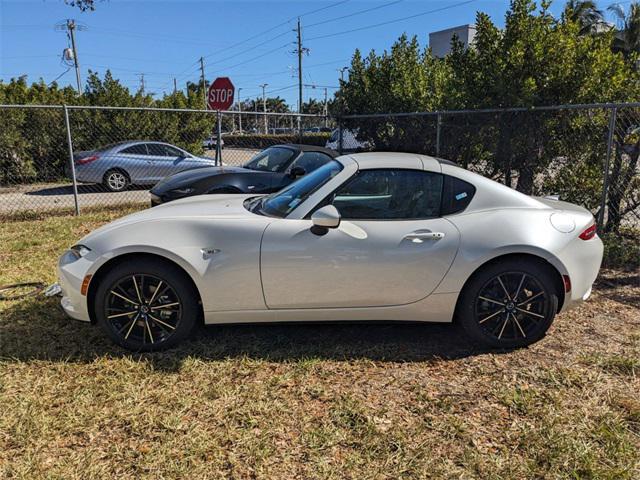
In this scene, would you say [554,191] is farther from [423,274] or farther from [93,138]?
[93,138]

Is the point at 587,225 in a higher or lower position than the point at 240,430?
higher

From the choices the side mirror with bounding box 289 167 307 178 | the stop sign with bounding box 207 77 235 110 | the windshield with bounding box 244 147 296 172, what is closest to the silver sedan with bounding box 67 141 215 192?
the stop sign with bounding box 207 77 235 110

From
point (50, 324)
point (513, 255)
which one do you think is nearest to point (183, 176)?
point (50, 324)

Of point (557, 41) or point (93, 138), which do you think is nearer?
point (557, 41)

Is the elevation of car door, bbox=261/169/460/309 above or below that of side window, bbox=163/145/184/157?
below

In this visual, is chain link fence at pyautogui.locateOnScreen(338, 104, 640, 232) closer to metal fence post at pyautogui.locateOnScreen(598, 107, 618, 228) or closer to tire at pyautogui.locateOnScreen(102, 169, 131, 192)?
metal fence post at pyautogui.locateOnScreen(598, 107, 618, 228)

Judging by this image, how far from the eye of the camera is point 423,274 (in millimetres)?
3438

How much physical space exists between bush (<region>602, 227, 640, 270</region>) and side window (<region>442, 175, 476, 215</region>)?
126 inches

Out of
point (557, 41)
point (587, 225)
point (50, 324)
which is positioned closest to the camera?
→ point (587, 225)

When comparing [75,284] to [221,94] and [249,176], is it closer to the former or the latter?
[249,176]

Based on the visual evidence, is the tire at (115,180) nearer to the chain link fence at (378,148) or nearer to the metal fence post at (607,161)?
the chain link fence at (378,148)

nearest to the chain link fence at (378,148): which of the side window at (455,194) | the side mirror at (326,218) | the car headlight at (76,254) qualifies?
the side window at (455,194)

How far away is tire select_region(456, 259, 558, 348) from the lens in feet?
11.5

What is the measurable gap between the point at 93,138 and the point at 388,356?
14011 mm
